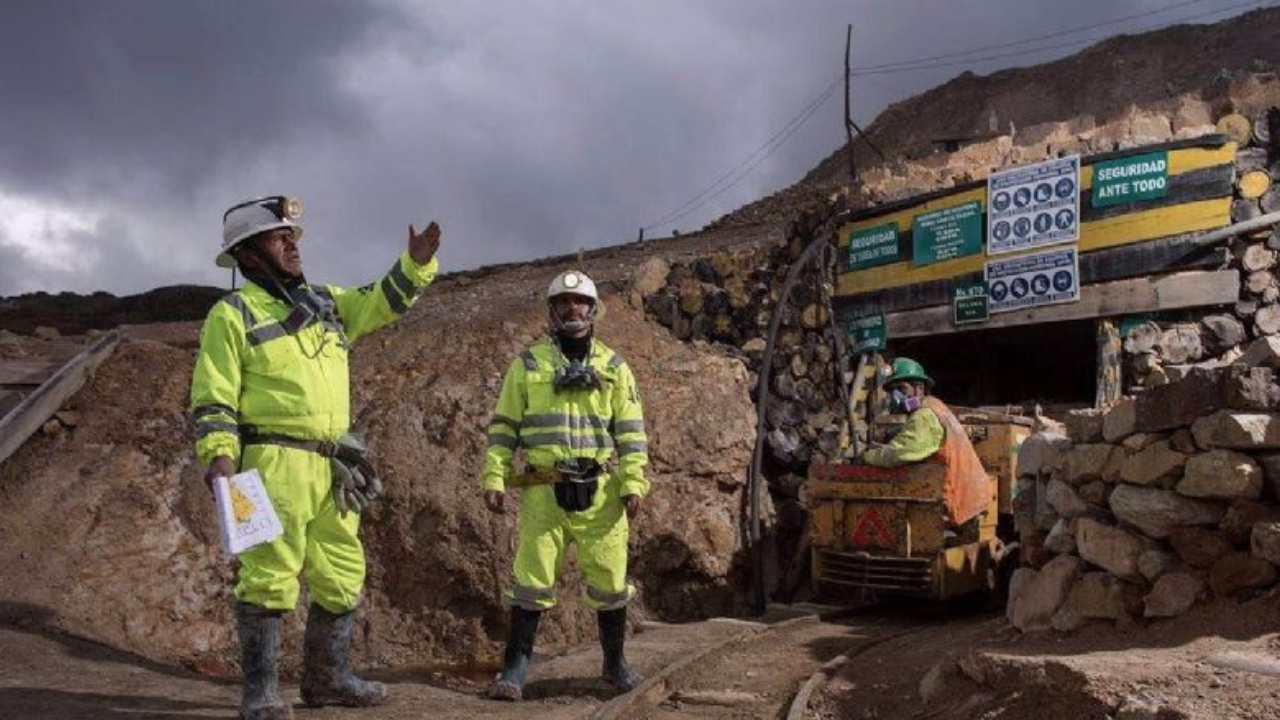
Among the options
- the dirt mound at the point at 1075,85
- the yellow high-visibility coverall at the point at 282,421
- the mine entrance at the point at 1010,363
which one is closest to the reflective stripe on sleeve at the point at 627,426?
the yellow high-visibility coverall at the point at 282,421

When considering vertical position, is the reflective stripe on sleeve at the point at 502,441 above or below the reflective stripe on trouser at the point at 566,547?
above

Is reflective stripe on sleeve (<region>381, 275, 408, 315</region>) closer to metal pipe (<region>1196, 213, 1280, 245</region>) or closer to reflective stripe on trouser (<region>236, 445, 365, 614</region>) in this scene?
reflective stripe on trouser (<region>236, 445, 365, 614</region>)

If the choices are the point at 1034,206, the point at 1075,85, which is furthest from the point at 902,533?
the point at 1075,85

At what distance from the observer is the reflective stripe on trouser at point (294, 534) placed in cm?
464

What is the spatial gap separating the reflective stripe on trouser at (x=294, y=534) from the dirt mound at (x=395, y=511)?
4.00 m

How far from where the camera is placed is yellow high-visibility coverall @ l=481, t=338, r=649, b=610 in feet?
18.7

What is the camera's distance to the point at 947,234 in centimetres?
1207

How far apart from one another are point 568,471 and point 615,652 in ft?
3.50

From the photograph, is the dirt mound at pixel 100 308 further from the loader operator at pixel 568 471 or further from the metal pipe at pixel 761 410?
the loader operator at pixel 568 471

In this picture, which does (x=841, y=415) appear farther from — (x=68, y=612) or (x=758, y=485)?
(x=68, y=612)

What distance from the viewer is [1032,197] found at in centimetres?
1137

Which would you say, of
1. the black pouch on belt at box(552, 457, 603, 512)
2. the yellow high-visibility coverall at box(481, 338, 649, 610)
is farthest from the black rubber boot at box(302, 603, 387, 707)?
the black pouch on belt at box(552, 457, 603, 512)

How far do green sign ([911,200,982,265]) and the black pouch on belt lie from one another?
24.5ft

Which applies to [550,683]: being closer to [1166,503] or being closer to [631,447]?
[631,447]
